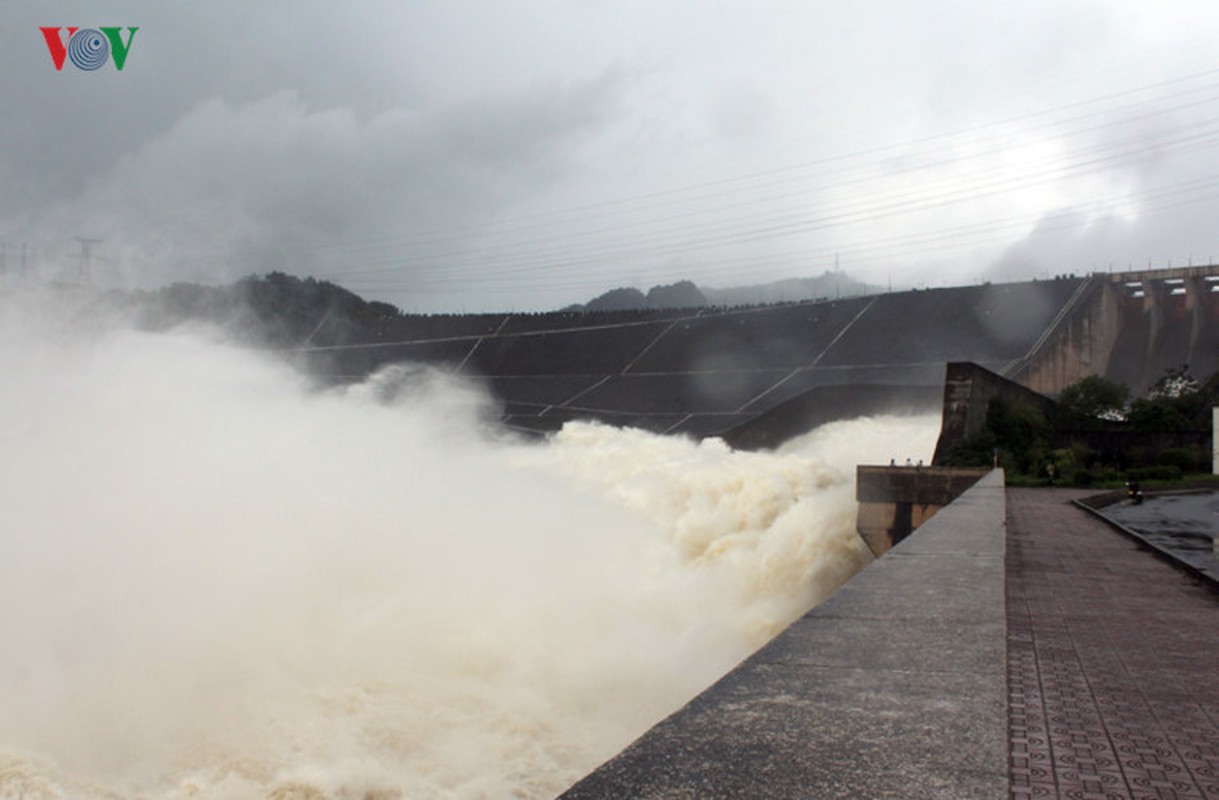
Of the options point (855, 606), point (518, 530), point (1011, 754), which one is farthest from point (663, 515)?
point (1011, 754)

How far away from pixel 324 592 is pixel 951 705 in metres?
13.3

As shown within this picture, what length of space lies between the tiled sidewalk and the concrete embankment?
1.01ft

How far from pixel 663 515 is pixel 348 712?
11984mm

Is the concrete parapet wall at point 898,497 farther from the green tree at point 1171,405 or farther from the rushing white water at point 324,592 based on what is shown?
the green tree at point 1171,405

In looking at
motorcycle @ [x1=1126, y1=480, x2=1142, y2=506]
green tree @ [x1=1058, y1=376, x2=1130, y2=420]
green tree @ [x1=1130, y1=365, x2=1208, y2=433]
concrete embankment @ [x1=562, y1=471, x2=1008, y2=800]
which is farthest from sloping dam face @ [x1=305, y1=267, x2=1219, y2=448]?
concrete embankment @ [x1=562, y1=471, x2=1008, y2=800]

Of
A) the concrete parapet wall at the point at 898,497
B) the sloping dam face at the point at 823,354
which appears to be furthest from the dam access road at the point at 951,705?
the sloping dam face at the point at 823,354

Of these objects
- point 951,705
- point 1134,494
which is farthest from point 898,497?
point 951,705

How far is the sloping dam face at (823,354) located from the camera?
1563 inches

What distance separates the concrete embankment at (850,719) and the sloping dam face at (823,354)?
32.6 metres

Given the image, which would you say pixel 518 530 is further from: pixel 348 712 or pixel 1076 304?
pixel 1076 304

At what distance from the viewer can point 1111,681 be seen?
15.8 feet

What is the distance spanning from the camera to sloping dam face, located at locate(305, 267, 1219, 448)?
3969 centimetres

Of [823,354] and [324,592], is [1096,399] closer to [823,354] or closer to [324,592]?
[823,354]

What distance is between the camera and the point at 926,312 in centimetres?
4694
